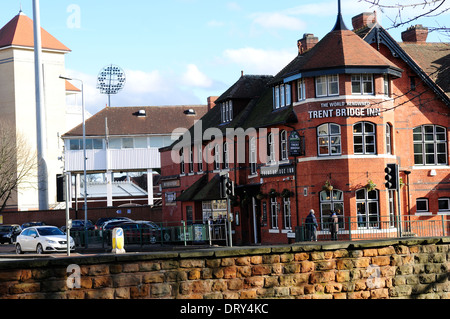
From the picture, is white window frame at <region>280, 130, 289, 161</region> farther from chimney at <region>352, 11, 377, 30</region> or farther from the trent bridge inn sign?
chimney at <region>352, 11, 377, 30</region>

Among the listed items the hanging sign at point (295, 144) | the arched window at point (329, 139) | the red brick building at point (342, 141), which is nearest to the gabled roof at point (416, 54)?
the red brick building at point (342, 141)

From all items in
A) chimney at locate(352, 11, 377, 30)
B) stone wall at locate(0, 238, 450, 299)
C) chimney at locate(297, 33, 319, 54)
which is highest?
chimney at locate(352, 11, 377, 30)

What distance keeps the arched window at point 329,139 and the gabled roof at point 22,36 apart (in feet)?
203

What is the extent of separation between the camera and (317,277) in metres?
10.1

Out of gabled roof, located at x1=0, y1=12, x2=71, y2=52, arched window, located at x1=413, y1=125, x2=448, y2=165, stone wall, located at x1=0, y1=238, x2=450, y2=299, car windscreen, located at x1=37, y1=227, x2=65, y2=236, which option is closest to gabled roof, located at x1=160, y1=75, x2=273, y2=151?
arched window, located at x1=413, y1=125, x2=448, y2=165

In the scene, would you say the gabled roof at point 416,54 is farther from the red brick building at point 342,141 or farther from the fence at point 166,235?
the fence at point 166,235

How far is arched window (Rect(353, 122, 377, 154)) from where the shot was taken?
122 ft

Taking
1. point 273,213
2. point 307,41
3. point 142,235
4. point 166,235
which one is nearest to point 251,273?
point 273,213

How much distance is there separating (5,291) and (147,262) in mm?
1674

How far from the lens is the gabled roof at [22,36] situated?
9200cm

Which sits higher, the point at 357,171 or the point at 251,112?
the point at 251,112

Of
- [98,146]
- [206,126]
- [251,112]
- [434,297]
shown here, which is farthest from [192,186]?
[434,297]

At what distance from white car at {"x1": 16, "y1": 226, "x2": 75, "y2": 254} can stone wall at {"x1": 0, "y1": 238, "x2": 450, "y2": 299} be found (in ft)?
101
